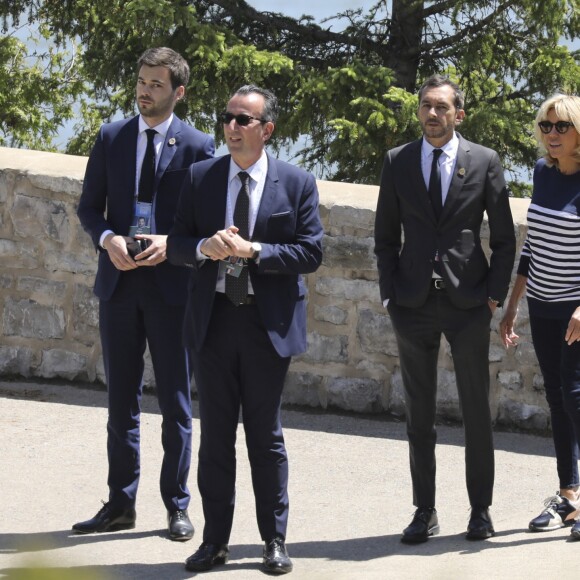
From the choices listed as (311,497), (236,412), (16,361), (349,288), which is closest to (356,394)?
(349,288)

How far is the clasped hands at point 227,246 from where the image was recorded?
13.1 ft

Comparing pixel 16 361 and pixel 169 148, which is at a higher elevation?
pixel 169 148

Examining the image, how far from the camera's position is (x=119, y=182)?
183 inches

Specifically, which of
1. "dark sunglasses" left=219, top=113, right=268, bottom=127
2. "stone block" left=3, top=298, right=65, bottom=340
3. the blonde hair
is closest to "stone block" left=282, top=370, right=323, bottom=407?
"stone block" left=3, top=298, right=65, bottom=340

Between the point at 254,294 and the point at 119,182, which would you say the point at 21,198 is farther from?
the point at 254,294

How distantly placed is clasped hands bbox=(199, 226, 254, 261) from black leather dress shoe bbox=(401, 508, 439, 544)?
1.36 metres

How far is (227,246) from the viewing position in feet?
13.1

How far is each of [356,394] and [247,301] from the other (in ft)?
8.59

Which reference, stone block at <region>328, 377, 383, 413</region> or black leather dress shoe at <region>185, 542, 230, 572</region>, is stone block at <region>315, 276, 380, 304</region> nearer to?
stone block at <region>328, 377, 383, 413</region>

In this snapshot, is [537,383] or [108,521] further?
[537,383]

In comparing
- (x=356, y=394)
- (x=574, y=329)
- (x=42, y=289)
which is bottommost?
(x=356, y=394)

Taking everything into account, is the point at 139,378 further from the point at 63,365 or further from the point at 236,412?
the point at 63,365

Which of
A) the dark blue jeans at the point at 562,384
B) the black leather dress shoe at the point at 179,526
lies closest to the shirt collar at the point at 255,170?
the dark blue jeans at the point at 562,384

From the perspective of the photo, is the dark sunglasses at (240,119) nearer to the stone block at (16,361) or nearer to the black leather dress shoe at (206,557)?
the black leather dress shoe at (206,557)
